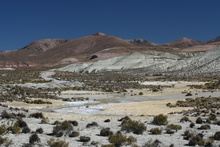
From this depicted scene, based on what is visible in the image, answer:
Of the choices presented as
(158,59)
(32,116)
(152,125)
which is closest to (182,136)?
(152,125)

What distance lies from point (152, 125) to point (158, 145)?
18.1ft

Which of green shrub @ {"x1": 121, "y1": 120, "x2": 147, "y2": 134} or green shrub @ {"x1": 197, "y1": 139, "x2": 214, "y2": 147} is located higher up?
green shrub @ {"x1": 121, "y1": 120, "x2": 147, "y2": 134}

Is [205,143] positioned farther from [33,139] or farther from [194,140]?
[33,139]

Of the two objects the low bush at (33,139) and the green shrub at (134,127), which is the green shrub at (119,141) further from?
the low bush at (33,139)

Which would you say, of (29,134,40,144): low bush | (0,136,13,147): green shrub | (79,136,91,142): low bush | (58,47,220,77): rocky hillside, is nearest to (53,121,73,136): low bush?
(79,136,91,142): low bush

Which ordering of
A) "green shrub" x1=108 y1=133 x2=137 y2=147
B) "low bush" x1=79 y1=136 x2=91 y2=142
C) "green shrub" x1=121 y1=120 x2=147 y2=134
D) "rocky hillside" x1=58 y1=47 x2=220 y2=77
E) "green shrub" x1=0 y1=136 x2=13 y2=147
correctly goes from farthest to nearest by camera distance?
"rocky hillside" x1=58 y1=47 x2=220 y2=77, "green shrub" x1=121 y1=120 x2=147 y2=134, "low bush" x1=79 y1=136 x2=91 y2=142, "green shrub" x1=108 y1=133 x2=137 y2=147, "green shrub" x1=0 y1=136 x2=13 y2=147

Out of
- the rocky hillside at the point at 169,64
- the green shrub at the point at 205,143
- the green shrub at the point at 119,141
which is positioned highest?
the rocky hillside at the point at 169,64

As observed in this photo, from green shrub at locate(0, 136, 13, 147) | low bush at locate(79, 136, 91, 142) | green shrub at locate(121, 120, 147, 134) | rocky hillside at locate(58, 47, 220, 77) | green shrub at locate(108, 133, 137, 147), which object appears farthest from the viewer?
rocky hillside at locate(58, 47, 220, 77)

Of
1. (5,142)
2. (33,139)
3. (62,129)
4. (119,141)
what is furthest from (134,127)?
(5,142)

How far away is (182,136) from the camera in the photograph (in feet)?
50.6

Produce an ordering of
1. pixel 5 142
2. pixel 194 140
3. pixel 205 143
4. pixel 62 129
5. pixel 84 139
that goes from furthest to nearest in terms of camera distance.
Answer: pixel 62 129, pixel 84 139, pixel 194 140, pixel 205 143, pixel 5 142

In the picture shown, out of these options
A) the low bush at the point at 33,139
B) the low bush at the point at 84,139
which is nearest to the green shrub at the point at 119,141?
the low bush at the point at 84,139

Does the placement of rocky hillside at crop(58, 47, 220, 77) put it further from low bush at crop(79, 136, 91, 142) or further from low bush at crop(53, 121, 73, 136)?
low bush at crop(79, 136, 91, 142)

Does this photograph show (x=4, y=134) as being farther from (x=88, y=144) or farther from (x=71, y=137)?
(x=88, y=144)
